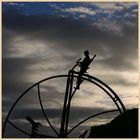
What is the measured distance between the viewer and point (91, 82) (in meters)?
16.1

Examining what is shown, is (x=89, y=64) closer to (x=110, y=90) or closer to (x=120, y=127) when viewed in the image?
(x=110, y=90)

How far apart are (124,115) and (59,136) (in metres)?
2.73

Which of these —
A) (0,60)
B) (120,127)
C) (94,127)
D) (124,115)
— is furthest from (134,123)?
(0,60)

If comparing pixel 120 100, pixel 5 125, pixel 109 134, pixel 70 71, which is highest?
pixel 70 71

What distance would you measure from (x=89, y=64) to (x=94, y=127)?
11.2 metres

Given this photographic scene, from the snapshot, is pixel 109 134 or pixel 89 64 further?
pixel 109 134

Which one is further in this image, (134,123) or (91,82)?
(134,123)

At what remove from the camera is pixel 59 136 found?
1681cm

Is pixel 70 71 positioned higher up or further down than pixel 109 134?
higher up

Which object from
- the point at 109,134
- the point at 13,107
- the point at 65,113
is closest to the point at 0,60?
the point at 13,107

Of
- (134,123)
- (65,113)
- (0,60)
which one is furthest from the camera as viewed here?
(134,123)

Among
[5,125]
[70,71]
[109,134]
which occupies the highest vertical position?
[70,71]

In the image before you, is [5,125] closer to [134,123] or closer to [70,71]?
[70,71]

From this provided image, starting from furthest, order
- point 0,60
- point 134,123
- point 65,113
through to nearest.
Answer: point 134,123
point 65,113
point 0,60
